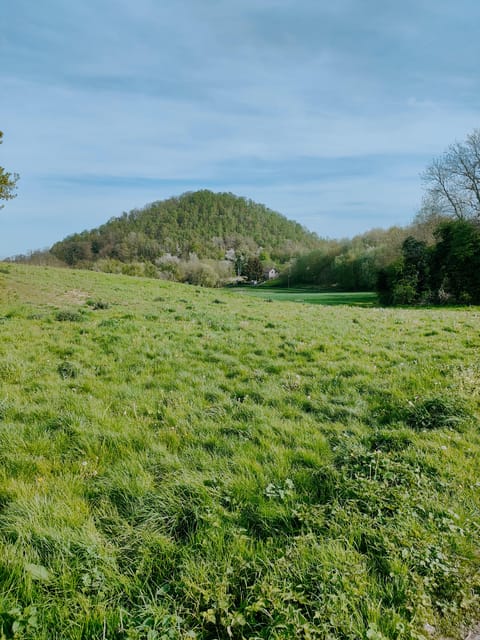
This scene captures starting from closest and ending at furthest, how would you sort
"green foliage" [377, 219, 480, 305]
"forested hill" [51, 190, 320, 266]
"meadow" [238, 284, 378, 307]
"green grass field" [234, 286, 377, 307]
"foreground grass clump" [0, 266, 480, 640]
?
1. "foreground grass clump" [0, 266, 480, 640]
2. "green foliage" [377, 219, 480, 305]
3. "meadow" [238, 284, 378, 307]
4. "green grass field" [234, 286, 377, 307]
5. "forested hill" [51, 190, 320, 266]

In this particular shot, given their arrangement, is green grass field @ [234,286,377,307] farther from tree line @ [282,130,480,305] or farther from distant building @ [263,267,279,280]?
distant building @ [263,267,279,280]

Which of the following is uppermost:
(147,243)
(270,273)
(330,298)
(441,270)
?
(147,243)

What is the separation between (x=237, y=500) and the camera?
10.8 feet

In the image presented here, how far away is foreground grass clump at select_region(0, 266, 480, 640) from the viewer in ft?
7.49

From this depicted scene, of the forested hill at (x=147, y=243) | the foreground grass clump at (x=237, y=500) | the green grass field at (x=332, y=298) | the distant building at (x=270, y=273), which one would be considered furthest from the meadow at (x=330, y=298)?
the distant building at (x=270, y=273)

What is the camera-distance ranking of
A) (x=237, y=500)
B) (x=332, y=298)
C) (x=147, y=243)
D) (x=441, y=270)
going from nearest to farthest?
1. (x=237, y=500)
2. (x=441, y=270)
3. (x=332, y=298)
4. (x=147, y=243)

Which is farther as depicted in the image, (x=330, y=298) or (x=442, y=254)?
(x=330, y=298)

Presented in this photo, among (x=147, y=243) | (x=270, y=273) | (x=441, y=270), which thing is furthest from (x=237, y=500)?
(x=147, y=243)

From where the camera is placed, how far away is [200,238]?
188 metres

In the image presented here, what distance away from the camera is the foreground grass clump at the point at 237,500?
2.28 metres

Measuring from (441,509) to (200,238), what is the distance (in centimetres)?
19314

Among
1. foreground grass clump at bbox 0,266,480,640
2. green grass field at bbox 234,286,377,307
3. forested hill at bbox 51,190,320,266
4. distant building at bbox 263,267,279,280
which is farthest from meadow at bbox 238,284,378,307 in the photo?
distant building at bbox 263,267,279,280

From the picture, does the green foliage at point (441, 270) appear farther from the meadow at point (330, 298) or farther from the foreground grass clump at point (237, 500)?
the foreground grass clump at point (237, 500)

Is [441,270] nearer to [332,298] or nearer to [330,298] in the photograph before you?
[332,298]
